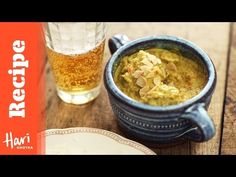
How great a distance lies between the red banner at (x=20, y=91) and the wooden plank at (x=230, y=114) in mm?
322

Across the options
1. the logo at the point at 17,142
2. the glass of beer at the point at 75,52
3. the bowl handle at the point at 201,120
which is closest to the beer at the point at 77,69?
the glass of beer at the point at 75,52

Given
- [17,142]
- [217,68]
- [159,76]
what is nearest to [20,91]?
[17,142]

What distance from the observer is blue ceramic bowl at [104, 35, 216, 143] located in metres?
0.91

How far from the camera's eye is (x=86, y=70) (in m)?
1.05

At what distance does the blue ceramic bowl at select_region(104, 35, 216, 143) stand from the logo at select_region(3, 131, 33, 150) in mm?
172

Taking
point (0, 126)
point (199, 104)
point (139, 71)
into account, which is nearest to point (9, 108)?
point (0, 126)

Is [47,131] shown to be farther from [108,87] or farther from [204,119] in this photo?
[204,119]

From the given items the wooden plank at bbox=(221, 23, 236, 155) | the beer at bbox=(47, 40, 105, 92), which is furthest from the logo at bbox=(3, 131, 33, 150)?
the wooden plank at bbox=(221, 23, 236, 155)

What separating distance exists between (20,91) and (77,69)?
4.8 inches

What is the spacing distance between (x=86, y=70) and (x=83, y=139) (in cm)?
13

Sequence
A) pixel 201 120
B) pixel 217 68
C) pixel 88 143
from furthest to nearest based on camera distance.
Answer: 1. pixel 217 68
2. pixel 88 143
3. pixel 201 120

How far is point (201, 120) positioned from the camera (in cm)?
89

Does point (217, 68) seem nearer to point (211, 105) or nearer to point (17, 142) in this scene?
point (211, 105)

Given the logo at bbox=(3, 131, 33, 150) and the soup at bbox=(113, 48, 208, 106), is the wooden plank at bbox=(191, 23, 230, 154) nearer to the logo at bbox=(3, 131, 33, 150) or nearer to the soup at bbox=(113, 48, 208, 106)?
the soup at bbox=(113, 48, 208, 106)
